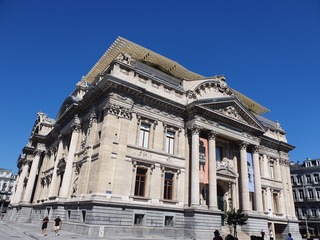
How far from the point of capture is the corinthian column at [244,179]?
94.6 feet

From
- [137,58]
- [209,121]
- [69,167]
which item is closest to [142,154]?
[69,167]

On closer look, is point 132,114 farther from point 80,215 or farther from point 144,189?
point 80,215

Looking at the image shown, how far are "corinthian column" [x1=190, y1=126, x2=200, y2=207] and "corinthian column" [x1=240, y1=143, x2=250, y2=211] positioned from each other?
24.3 ft

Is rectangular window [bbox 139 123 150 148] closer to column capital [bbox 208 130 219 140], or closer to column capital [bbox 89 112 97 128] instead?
column capital [bbox 89 112 97 128]

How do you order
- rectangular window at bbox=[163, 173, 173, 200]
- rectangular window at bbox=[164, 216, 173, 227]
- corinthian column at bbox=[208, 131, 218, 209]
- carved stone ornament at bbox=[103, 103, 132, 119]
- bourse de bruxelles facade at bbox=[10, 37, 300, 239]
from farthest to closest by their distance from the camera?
corinthian column at bbox=[208, 131, 218, 209]
rectangular window at bbox=[163, 173, 173, 200]
rectangular window at bbox=[164, 216, 173, 227]
carved stone ornament at bbox=[103, 103, 132, 119]
bourse de bruxelles facade at bbox=[10, 37, 300, 239]

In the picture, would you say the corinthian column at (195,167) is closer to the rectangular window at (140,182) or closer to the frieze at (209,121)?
the frieze at (209,121)

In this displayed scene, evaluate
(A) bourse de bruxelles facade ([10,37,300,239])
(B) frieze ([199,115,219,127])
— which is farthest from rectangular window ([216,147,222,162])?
(B) frieze ([199,115,219,127])

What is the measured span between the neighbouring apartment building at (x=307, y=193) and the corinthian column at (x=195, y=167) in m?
44.6

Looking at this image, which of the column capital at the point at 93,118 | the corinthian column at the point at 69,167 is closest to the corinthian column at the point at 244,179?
the column capital at the point at 93,118

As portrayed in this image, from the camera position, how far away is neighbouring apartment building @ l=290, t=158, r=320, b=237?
56938mm

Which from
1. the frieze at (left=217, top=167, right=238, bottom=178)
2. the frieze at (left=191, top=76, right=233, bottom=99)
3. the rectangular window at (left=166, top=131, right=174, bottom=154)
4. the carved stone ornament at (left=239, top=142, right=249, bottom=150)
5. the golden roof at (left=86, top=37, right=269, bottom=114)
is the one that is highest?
the golden roof at (left=86, top=37, right=269, bottom=114)

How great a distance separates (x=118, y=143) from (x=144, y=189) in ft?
16.7

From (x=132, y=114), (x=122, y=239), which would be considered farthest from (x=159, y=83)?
(x=122, y=239)

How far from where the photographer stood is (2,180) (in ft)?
352
